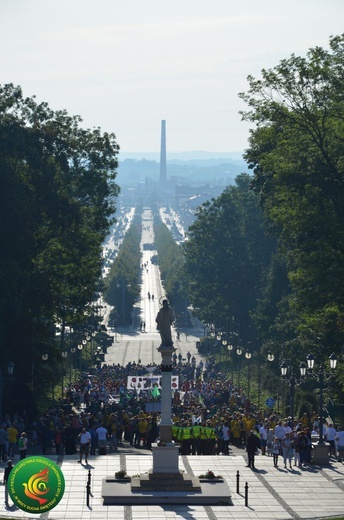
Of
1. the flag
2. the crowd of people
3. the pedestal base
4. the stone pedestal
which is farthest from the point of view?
the flag

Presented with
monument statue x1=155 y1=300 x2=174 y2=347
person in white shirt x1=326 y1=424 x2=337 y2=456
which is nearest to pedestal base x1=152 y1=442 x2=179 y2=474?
monument statue x1=155 y1=300 x2=174 y2=347

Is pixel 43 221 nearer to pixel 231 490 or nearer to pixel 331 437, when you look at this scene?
pixel 331 437

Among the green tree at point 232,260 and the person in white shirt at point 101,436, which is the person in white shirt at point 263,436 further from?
the green tree at point 232,260

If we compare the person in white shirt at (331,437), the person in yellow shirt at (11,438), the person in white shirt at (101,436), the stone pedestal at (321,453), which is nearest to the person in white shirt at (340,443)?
the person in white shirt at (331,437)

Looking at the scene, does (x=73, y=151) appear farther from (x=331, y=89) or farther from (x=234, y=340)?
(x=234, y=340)

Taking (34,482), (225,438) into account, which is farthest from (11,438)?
(34,482)

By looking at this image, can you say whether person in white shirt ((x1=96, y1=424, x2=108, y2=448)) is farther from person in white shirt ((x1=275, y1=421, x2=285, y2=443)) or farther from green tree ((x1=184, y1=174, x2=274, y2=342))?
green tree ((x1=184, y1=174, x2=274, y2=342))
